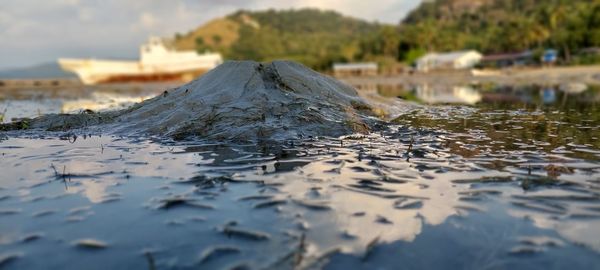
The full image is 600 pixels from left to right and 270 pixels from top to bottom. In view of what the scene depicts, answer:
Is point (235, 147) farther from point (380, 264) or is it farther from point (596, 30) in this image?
point (596, 30)

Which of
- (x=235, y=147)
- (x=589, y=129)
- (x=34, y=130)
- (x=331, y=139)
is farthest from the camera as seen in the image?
(x=34, y=130)

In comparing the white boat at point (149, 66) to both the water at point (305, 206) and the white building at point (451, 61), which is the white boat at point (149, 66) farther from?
the water at point (305, 206)

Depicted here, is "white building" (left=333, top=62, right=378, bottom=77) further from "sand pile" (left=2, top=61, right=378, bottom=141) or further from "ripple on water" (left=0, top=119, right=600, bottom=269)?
"ripple on water" (left=0, top=119, right=600, bottom=269)

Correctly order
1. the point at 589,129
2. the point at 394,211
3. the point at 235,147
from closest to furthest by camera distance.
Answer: the point at 394,211
the point at 235,147
the point at 589,129

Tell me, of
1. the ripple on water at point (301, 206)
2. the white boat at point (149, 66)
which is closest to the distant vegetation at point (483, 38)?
the white boat at point (149, 66)

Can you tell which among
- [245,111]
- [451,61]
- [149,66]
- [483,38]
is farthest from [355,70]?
[245,111]

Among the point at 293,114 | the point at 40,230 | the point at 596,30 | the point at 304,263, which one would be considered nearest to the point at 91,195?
the point at 40,230

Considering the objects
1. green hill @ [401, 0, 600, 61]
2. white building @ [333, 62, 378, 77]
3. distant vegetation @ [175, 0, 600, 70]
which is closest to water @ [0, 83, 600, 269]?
distant vegetation @ [175, 0, 600, 70]
